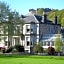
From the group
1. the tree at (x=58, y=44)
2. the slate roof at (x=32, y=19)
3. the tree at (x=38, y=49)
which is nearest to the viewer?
the tree at (x=58, y=44)

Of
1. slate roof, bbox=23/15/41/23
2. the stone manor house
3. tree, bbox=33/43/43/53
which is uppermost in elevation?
slate roof, bbox=23/15/41/23

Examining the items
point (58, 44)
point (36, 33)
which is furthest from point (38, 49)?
point (36, 33)

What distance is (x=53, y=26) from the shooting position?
297 ft

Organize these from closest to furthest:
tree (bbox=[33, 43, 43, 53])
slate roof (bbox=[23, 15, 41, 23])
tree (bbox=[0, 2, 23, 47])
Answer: tree (bbox=[0, 2, 23, 47])
tree (bbox=[33, 43, 43, 53])
slate roof (bbox=[23, 15, 41, 23])

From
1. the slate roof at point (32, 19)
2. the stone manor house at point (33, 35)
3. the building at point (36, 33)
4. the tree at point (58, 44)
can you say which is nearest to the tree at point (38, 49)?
the tree at point (58, 44)

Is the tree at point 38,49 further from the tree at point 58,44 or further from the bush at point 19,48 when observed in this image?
the bush at point 19,48

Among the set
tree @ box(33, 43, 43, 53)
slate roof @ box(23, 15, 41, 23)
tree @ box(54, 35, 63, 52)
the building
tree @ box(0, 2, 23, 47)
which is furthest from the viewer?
slate roof @ box(23, 15, 41, 23)

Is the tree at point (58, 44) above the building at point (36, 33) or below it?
below

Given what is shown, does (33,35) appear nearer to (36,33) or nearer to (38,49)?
(36,33)

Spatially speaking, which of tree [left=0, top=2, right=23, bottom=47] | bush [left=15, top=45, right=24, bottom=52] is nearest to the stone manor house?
bush [left=15, top=45, right=24, bottom=52]

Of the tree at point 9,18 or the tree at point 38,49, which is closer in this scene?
the tree at point 9,18

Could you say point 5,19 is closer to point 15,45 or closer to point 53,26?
point 15,45

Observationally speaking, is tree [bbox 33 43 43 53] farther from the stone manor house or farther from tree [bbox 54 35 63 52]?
the stone manor house

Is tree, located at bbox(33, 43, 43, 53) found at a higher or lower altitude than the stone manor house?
lower
